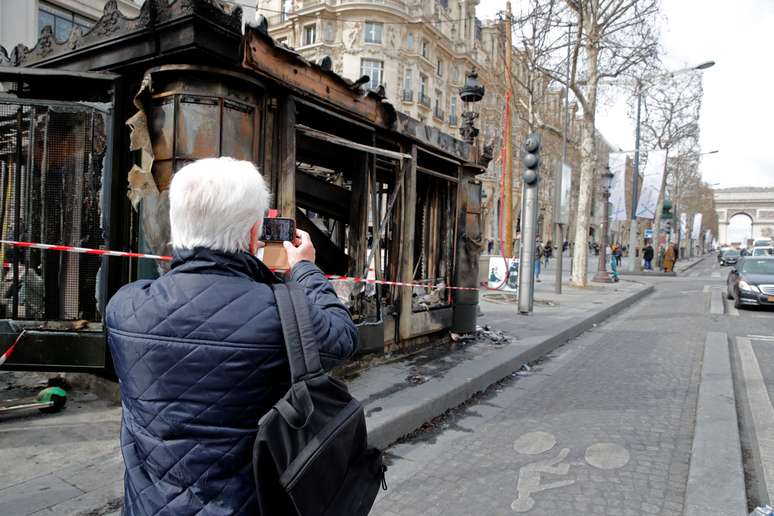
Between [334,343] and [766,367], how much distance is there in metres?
7.93

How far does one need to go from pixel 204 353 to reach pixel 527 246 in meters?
9.82

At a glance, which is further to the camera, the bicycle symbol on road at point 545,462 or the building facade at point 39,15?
the building facade at point 39,15

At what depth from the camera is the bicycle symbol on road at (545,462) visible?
337cm

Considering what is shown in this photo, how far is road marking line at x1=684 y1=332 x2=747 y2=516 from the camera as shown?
3.15 meters

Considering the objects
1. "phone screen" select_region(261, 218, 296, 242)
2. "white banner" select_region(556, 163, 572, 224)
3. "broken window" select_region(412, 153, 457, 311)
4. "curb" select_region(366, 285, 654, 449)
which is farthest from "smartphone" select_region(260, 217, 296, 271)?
"white banner" select_region(556, 163, 572, 224)

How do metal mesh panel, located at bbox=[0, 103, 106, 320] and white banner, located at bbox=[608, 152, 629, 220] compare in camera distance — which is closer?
metal mesh panel, located at bbox=[0, 103, 106, 320]

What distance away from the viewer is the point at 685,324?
10852 millimetres

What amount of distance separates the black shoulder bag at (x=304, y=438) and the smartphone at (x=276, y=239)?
393 mm

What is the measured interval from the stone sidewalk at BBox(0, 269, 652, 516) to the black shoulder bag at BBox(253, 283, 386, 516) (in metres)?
1.96

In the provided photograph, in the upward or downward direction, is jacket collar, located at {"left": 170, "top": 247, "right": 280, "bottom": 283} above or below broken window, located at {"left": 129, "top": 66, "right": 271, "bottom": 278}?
below

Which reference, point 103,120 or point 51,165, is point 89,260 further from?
point 103,120

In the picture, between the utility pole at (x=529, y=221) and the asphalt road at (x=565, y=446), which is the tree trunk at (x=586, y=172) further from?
the asphalt road at (x=565, y=446)

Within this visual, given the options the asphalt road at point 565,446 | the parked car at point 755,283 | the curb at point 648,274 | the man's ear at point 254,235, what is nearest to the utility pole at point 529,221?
the asphalt road at point 565,446

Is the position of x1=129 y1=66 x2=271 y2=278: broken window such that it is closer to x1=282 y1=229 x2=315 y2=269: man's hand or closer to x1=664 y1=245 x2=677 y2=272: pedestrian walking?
x1=282 y1=229 x2=315 y2=269: man's hand
